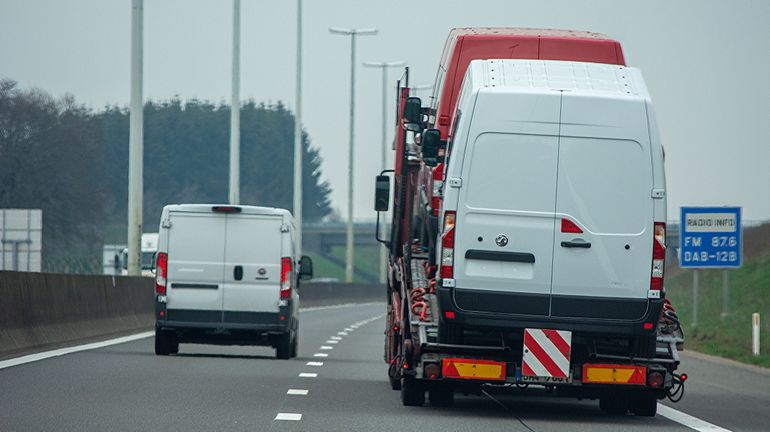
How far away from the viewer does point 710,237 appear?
110ft

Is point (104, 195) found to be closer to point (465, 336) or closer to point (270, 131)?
point (465, 336)

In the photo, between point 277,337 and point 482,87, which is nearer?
point 482,87

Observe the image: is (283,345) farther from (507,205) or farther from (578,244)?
(578,244)

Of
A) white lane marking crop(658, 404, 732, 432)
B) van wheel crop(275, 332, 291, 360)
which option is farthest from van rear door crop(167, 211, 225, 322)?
white lane marking crop(658, 404, 732, 432)

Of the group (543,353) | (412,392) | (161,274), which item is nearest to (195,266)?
(161,274)

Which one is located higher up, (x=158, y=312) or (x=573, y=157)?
(x=573, y=157)

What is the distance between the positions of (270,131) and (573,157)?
340 feet

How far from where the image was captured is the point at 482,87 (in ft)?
43.8

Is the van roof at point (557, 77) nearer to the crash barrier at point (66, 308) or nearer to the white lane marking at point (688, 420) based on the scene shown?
the white lane marking at point (688, 420)

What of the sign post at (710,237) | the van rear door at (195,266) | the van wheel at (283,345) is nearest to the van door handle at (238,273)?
the van rear door at (195,266)

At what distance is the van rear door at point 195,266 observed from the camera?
21656 mm

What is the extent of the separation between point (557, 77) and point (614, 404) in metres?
3.22

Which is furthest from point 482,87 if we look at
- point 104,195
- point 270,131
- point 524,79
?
point 270,131

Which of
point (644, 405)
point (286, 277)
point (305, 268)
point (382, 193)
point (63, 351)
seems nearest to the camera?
point (644, 405)
